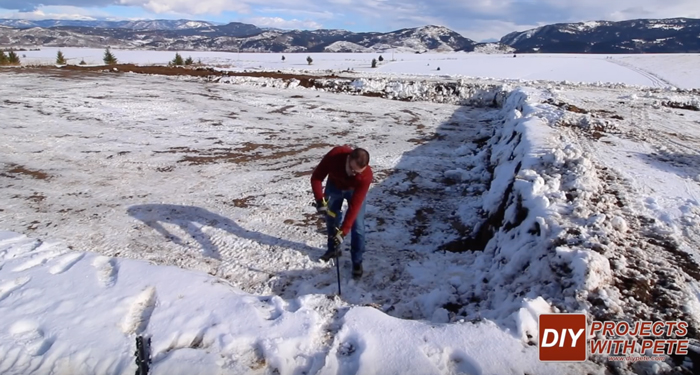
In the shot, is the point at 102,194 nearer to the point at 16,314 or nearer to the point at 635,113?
the point at 16,314

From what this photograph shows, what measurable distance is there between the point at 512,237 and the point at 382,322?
2.21 m

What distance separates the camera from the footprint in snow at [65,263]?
4398 millimetres

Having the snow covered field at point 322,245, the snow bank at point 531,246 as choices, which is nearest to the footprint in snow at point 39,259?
the snow covered field at point 322,245

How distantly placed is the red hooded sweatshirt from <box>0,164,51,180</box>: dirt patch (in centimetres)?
639

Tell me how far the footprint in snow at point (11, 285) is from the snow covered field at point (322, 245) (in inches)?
0.8

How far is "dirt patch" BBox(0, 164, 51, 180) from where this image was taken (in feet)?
25.3

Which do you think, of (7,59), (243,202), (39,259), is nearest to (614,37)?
(7,59)

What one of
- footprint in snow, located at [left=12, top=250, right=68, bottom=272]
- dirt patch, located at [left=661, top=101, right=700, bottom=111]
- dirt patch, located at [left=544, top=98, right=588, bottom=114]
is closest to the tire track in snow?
dirt patch, located at [left=661, top=101, right=700, bottom=111]

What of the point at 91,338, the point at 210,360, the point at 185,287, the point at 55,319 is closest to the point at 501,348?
the point at 210,360

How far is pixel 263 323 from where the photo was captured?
137 inches

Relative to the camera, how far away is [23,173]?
25.8 feet

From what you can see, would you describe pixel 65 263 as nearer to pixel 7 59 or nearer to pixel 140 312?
pixel 140 312

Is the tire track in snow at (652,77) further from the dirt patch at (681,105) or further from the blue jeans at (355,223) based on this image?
the blue jeans at (355,223)

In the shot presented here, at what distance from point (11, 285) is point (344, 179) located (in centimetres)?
362
